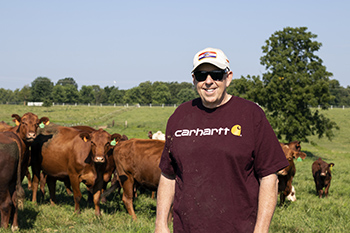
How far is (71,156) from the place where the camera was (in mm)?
10312

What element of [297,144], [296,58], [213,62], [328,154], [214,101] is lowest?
[328,154]

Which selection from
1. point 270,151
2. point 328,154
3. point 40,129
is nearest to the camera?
point 270,151

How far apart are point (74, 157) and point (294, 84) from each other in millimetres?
26932

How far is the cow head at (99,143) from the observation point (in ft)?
30.7

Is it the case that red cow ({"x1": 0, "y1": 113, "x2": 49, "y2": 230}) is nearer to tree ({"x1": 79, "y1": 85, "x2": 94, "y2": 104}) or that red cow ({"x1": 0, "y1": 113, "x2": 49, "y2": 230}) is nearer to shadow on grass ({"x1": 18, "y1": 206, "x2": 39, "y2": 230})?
shadow on grass ({"x1": 18, "y1": 206, "x2": 39, "y2": 230})

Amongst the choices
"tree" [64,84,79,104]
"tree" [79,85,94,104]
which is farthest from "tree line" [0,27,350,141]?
"tree" [79,85,94,104]

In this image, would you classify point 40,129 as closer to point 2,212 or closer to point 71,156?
point 71,156

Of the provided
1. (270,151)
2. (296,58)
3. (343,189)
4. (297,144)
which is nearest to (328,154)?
(296,58)

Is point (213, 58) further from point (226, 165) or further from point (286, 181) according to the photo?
point (286, 181)

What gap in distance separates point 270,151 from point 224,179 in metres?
0.40

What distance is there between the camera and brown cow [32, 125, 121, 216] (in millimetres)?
9598

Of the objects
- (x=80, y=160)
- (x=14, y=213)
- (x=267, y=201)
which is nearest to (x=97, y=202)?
(x=80, y=160)

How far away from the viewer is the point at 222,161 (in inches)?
113

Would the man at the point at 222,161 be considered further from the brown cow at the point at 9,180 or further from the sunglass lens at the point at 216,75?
the brown cow at the point at 9,180
